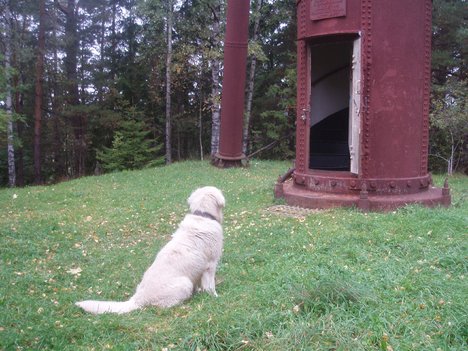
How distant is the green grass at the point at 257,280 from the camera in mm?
3434

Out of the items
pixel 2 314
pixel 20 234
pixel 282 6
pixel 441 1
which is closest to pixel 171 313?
pixel 2 314

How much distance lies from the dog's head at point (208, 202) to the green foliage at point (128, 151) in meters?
18.6

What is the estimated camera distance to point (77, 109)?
2455 centimetres

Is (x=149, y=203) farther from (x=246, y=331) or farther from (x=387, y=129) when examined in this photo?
(x=246, y=331)

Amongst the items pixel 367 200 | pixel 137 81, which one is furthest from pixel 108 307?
pixel 137 81

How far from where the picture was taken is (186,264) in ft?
14.3

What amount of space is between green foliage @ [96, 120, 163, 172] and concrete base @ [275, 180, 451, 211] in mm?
15896

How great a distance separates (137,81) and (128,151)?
5643mm

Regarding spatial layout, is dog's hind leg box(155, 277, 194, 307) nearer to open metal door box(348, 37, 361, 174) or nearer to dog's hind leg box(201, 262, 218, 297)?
dog's hind leg box(201, 262, 218, 297)

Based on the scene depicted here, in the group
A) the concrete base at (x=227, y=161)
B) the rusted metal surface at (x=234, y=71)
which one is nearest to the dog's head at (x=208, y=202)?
the rusted metal surface at (x=234, y=71)

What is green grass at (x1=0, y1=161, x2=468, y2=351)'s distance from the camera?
3.43 meters

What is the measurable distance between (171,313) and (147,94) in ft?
81.5

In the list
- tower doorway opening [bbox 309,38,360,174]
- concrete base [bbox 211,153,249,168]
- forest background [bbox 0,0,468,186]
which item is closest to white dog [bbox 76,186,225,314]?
tower doorway opening [bbox 309,38,360,174]

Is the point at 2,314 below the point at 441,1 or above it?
below
